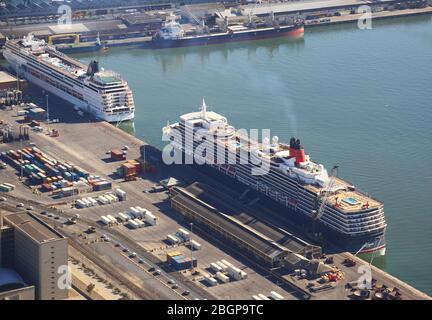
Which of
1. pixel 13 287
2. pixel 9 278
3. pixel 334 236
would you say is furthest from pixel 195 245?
pixel 13 287

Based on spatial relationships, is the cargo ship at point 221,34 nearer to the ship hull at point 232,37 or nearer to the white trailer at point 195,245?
the ship hull at point 232,37

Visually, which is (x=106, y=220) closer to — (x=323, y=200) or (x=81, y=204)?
(x=81, y=204)

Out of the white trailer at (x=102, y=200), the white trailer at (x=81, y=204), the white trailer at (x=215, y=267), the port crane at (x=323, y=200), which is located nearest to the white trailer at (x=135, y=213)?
the white trailer at (x=102, y=200)

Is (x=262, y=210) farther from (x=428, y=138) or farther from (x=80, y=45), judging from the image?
(x=80, y=45)

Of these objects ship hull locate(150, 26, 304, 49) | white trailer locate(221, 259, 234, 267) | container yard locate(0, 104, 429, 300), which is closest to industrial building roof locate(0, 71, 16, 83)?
container yard locate(0, 104, 429, 300)

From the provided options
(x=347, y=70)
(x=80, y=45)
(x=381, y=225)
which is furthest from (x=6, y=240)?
(x=80, y=45)

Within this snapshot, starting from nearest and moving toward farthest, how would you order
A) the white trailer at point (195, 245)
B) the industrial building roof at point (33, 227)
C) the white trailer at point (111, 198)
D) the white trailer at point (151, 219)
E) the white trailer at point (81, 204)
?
the industrial building roof at point (33, 227), the white trailer at point (195, 245), the white trailer at point (151, 219), the white trailer at point (81, 204), the white trailer at point (111, 198)

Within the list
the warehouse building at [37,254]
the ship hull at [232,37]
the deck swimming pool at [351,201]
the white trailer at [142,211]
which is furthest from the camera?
the ship hull at [232,37]
